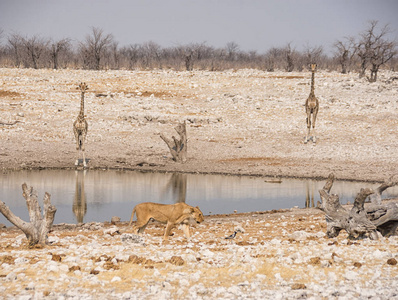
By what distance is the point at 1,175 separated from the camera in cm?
2441

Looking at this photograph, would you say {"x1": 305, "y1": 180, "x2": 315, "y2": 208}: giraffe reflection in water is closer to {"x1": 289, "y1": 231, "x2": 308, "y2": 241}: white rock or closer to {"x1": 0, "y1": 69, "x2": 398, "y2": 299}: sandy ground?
{"x1": 0, "y1": 69, "x2": 398, "y2": 299}: sandy ground

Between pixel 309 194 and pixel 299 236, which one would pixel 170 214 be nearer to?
pixel 299 236

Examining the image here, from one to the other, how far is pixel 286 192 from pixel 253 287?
14.5 meters

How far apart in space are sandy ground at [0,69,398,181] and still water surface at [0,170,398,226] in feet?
6.22

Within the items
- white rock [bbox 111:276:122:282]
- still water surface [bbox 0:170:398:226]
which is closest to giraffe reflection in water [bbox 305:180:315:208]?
still water surface [bbox 0:170:398:226]

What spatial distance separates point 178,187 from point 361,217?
12315 millimetres

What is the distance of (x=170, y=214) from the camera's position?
1197 centimetres

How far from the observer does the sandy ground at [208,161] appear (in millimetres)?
7816

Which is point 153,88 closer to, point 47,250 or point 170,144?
point 170,144

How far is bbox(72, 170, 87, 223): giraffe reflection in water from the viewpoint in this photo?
56.1ft

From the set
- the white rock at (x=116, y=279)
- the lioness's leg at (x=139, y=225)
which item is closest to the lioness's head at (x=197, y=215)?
the lioness's leg at (x=139, y=225)

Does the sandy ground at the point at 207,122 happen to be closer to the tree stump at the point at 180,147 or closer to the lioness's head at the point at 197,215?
the tree stump at the point at 180,147

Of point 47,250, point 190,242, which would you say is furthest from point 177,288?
point 190,242

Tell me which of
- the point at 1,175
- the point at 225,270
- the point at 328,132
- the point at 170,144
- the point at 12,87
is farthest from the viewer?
the point at 12,87
